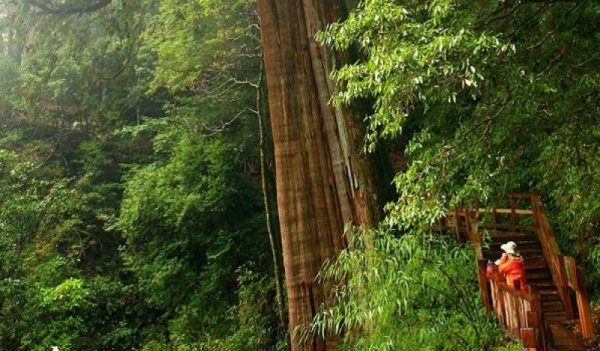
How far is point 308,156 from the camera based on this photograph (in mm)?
6762

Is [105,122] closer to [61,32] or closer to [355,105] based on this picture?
[61,32]

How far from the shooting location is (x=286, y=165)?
22.3ft

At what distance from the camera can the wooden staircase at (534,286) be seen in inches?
190

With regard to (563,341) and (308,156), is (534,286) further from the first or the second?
(308,156)

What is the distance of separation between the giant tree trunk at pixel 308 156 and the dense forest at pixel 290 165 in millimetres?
24

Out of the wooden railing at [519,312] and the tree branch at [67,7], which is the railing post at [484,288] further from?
the tree branch at [67,7]

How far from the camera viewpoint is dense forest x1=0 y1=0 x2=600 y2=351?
460 cm

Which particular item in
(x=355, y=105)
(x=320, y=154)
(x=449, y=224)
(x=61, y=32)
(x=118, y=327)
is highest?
(x=61, y=32)

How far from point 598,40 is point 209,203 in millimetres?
9417

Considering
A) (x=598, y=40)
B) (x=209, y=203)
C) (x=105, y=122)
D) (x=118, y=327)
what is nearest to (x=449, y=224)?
(x=598, y=40)

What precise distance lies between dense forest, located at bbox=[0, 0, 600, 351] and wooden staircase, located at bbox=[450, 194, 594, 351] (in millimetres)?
363

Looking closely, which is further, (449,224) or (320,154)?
(449,224)

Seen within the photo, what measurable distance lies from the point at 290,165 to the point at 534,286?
4.86 metres

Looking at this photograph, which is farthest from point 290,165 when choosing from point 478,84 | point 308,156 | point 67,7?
point 67,7
